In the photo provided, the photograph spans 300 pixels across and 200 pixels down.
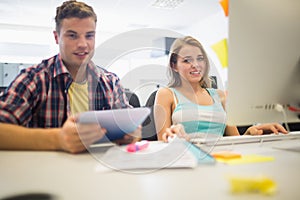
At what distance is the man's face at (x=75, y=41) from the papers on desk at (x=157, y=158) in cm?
64

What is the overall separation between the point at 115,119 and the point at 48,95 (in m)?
0.53

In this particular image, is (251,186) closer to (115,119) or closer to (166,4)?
(115,119)

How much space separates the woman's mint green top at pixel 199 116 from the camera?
115 cm

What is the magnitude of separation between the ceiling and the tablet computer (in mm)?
3675

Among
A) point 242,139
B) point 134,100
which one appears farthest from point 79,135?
point 134,100

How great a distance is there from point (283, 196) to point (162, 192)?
19cm

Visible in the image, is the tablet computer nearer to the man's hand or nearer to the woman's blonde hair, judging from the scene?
the man's hand

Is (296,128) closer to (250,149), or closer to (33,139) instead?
(250,149)

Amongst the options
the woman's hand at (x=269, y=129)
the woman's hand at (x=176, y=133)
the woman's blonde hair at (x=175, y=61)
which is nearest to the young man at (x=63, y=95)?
the woman's hand at (x=176, y=133)

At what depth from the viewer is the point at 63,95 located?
3.50 ft

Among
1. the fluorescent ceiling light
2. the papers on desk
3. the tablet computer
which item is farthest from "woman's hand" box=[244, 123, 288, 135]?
the fluorescent ceiling light

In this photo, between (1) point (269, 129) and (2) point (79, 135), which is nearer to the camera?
(2) point (79, 135)

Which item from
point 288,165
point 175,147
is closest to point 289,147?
point 288,165

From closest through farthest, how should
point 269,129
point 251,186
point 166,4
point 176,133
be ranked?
point 251,186 < point 176,133 < point 269,129 < point 166,4
